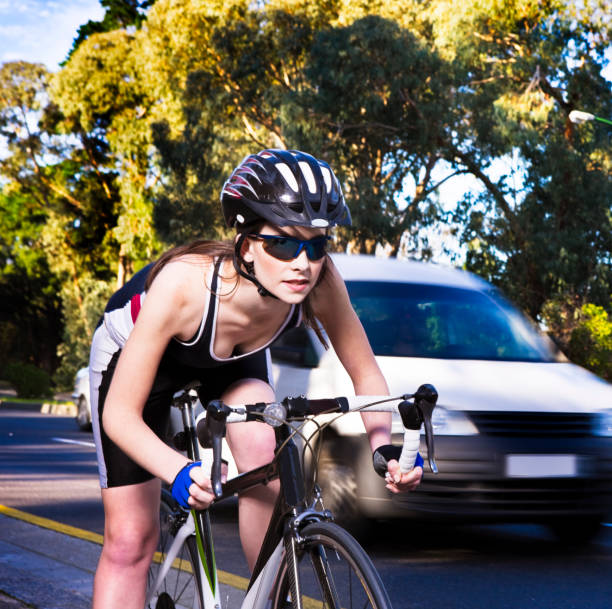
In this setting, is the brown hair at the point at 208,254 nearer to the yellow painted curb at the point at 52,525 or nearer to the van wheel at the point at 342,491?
the van wheel at the point at 342,491

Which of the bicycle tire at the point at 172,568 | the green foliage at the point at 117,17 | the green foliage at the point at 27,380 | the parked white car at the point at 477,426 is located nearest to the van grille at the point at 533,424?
the parked white car at the point at 477,426

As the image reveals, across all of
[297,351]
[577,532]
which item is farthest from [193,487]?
[577,532]

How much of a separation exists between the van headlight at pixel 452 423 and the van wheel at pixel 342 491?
0.56m

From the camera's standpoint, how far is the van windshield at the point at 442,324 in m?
6.61

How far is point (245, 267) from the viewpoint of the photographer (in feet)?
8.51

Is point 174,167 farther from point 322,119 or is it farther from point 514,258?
point 514,258

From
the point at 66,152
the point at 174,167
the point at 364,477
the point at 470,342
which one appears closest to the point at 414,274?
the point at 470,342

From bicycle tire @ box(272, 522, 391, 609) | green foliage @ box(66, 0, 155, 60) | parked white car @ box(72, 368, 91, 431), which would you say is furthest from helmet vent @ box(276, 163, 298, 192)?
green foliage @ box(66, 0, 155, 60)

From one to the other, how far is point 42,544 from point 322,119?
21.3 metres

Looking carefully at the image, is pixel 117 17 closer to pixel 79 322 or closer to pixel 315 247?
pixel 79 322

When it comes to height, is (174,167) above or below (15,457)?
above

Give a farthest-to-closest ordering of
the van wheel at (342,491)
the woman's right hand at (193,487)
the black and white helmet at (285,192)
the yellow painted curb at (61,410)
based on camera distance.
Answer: the yellow painted curb at (61,410)
the van wheel at (342,491)
the black and white helmet at (285,192)
the woman's right hand at (193,487)

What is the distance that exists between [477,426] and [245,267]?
11.0 feet

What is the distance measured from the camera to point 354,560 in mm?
2131
